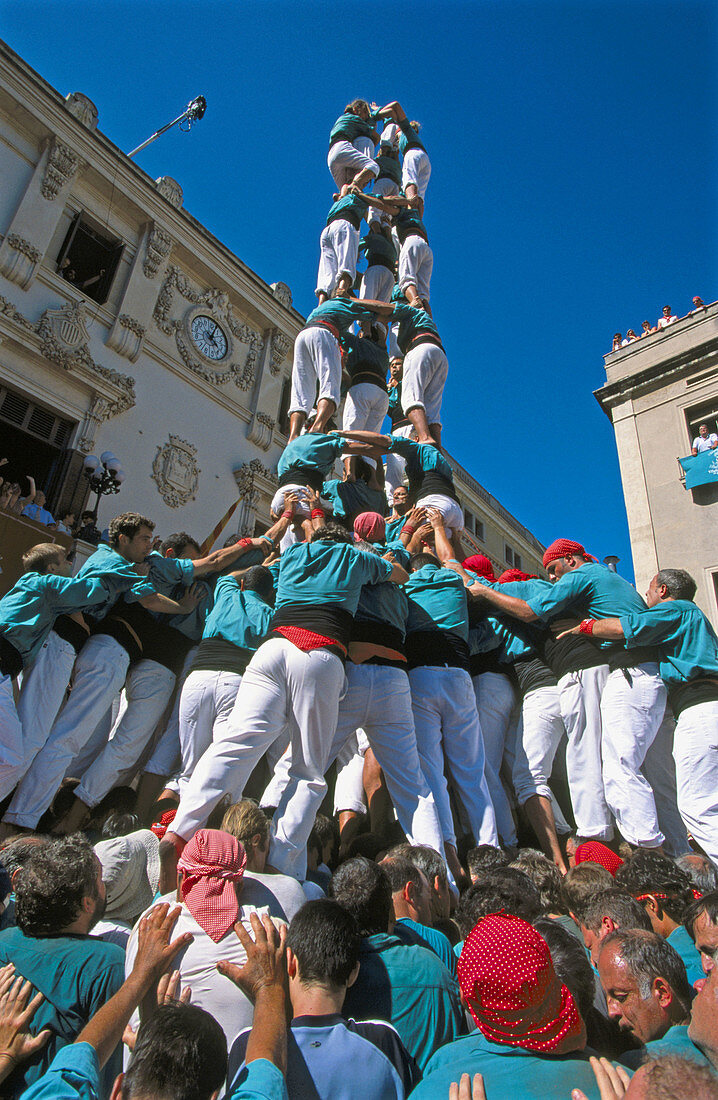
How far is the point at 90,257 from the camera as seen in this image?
628 inches

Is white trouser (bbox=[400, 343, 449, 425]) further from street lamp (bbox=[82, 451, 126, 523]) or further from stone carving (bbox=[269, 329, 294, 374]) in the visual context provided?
stone carving (bbox=[269, 329, 294, 374])

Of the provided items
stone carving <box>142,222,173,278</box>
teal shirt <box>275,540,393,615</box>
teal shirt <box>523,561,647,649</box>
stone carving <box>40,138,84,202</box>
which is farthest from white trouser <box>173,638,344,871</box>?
stone carving <box>142,222,173,278</box>

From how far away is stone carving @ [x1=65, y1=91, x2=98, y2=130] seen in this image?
15.6 metres

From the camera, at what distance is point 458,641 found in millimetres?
4281

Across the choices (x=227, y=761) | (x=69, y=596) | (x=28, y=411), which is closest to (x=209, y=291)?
(x=28, y=411)

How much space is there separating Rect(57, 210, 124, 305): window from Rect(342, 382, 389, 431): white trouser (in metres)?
10.4

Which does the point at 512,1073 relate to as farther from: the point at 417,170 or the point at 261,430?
the point at 261,430

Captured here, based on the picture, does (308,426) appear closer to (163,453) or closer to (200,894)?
(200,894)

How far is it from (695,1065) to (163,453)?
1562 cm

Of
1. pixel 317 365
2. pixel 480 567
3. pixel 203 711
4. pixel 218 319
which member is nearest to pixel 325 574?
pixel 203 711

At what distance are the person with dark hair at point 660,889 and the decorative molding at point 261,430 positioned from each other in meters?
16.3

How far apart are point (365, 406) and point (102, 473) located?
827cm

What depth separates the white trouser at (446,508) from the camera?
5785mm

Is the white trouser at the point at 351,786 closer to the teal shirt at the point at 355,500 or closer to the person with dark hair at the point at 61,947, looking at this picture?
the teal shirt at the point at 355,500
